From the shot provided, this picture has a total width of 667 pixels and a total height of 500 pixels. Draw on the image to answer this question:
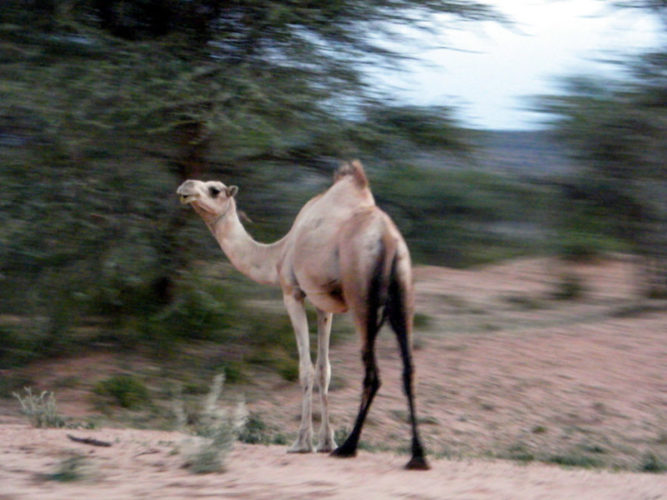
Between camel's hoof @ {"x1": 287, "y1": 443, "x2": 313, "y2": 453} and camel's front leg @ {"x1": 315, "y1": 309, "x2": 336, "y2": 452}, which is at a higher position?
camel's front leg @ {"x1": 315, "y1": 309, "x2": 336, "y2": 452}

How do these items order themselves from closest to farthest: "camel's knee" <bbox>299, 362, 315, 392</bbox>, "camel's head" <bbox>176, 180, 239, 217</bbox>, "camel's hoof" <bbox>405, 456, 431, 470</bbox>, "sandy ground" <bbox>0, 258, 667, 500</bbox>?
"sandy ground" <bbox>0, 258, 667, 500</bbox>
"camel's hoof" <bbox>405, 456, 431, 470</bbox>
"camel's knee" <bbox>299, 362, 315, 392</bbox>
"camel's head" <bbox>176, 180, 239, 217</bbox>

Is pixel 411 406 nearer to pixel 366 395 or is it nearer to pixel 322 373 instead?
pixel 366 395

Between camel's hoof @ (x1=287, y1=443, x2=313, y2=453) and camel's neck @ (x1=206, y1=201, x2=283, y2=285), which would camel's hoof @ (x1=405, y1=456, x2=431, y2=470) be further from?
camel's neck @ (x1=206, y1=201, x2=283, y2=285)

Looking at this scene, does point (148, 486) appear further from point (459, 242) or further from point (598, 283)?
point (598, 283)

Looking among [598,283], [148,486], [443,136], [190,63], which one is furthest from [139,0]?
[598,283]

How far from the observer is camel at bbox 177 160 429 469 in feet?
21.7

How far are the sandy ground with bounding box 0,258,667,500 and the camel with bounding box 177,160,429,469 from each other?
44 cm

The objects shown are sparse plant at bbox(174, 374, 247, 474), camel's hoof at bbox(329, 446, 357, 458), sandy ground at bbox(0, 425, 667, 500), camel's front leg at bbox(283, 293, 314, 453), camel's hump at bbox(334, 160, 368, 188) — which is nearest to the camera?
sandy ground at bbox(0, 425, 667, 500)

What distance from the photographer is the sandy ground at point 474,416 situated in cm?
584

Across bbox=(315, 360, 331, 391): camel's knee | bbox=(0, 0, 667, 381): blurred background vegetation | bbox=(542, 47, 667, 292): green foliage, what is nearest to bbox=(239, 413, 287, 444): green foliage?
bbox=(315, 360, 331, 391): camel's knee

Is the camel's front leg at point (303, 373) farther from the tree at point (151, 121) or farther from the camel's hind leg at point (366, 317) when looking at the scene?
the tree at point (151, 121)

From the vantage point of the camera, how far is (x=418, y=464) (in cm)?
639

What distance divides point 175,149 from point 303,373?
4.30 meters

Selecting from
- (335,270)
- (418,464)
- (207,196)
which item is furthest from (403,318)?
(207,196)
